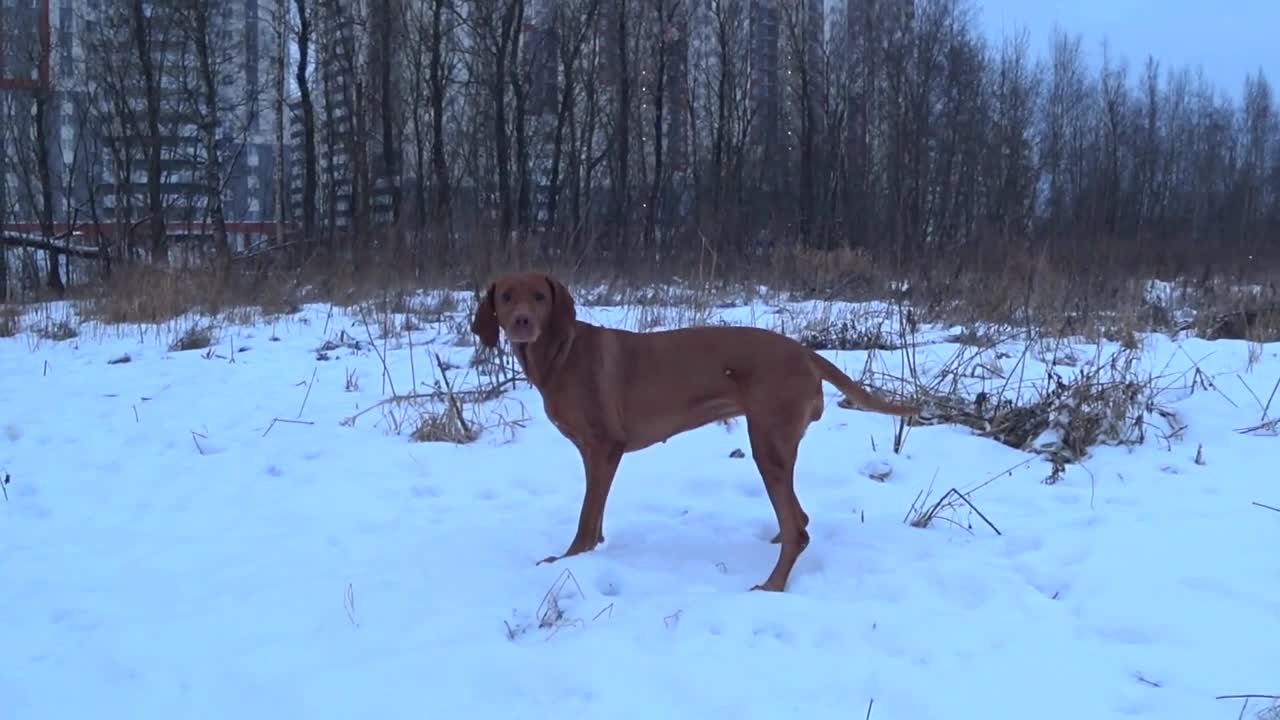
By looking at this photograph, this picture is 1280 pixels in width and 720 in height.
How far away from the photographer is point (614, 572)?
10.7 feet

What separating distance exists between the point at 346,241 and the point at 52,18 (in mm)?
10149

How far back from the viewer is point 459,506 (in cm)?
403

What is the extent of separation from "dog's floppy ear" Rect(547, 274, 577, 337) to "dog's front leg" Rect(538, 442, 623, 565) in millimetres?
431

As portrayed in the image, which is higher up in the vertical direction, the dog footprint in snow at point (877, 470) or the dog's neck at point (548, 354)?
the dog's neck at point (548, 354)

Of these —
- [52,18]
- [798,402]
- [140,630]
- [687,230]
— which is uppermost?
[52,18]

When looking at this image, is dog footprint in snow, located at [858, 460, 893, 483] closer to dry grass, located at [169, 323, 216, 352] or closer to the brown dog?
the brown dog

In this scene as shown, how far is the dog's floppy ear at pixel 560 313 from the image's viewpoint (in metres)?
3.53

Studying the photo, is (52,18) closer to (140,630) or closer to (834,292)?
(834,292)

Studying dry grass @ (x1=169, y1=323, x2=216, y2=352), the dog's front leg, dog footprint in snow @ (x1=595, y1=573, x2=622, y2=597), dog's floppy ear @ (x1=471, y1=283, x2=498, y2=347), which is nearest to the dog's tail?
the dog's front leg

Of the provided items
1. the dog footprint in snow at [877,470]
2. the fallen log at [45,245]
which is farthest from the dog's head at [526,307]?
the fallen log at [45,245]

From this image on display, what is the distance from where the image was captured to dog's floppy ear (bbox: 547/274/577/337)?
3.53 m

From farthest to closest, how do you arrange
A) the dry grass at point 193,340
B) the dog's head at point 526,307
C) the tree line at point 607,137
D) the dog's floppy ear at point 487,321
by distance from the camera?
the tree line at point 607,137
the dry grass at point 193,340
the dog's floppy ear at point 487,321
the dog's head at point 526,307

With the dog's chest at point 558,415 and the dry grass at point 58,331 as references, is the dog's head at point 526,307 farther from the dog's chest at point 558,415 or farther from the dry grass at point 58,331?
the dry grass at point 58,331

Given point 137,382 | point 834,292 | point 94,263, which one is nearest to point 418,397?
point 137,382
